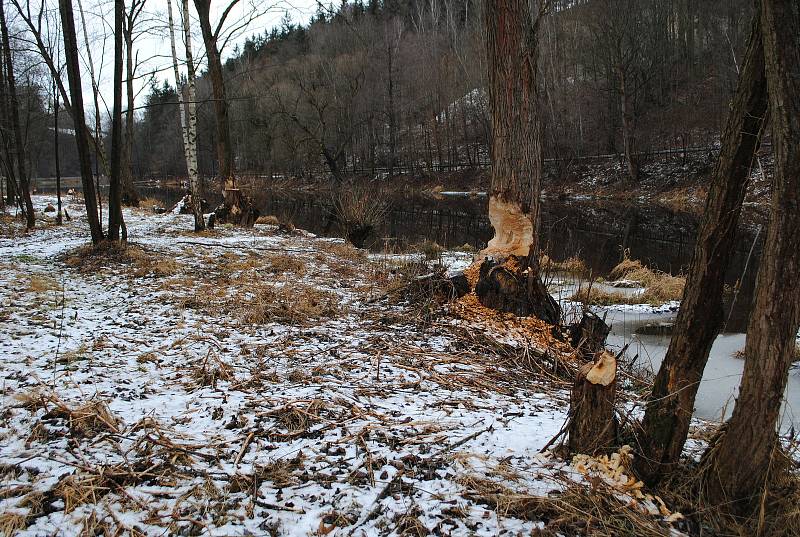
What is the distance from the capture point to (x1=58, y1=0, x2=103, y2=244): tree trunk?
8.52m

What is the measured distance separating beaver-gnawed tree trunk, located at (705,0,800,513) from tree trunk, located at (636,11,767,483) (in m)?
0.22

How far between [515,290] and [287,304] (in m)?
2.87

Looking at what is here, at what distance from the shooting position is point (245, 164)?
58906 millimetres

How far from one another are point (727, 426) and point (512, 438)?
3.91 feet

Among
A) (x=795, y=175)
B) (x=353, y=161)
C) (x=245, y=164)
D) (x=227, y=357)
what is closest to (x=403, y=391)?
(x=227, y=357)

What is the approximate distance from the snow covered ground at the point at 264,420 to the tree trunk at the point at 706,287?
263 millimetres

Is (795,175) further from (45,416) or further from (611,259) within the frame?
(611,259)

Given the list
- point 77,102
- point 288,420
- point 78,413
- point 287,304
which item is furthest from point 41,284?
point 288,420

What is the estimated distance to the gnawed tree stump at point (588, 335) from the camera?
572 centimetres

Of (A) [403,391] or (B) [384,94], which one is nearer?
(A) [403,391]

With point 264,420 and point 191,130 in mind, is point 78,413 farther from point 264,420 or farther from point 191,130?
point 191,130

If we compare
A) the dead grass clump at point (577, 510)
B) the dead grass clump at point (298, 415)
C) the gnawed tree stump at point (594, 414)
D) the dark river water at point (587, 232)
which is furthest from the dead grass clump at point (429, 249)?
the dead grass clump at point (577, 510)

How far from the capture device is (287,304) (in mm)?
6320

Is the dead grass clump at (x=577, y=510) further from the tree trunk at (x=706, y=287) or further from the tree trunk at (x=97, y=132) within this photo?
the tree trunk at (x=97, y=132)
